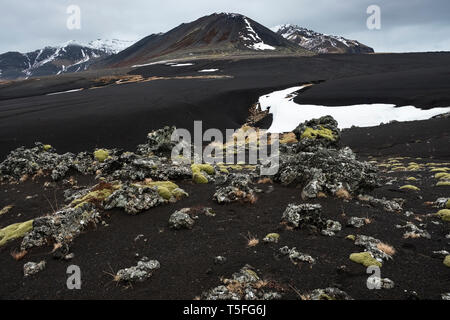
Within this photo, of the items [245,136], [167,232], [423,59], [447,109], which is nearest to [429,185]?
[167,232]

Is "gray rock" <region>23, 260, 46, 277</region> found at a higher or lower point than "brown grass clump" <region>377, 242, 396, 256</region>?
lower

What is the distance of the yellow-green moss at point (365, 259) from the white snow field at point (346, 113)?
39.5m

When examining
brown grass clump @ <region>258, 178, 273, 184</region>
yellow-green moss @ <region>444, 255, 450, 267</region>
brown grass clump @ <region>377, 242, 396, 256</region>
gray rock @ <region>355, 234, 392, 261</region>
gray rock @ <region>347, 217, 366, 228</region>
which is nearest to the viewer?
yellow-green moss @ <region>444, 255, 450, 267</region>

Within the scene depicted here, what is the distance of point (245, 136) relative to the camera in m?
44.4

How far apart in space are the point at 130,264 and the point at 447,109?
5166cm

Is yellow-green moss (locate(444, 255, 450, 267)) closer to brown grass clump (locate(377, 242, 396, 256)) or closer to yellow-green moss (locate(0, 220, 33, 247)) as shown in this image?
brown grass clump (locate(377, 242, 396, 256))

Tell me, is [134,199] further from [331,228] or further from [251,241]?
[331,228]

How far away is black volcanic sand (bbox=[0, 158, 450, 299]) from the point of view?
7.94 meters

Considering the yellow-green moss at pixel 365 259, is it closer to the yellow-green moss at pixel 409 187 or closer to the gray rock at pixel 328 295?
the gray rock at pixel 328 295

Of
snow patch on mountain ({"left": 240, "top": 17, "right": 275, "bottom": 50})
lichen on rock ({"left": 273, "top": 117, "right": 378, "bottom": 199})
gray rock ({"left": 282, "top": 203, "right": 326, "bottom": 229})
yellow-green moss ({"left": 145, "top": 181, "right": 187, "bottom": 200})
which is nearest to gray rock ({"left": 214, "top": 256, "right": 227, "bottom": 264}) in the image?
gray rock ({"left": 282, "top": 203, "right": 326, "bottom": 229})

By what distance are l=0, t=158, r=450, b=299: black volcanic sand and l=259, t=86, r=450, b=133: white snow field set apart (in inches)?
1391

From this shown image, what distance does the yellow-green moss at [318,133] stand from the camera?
22.7m

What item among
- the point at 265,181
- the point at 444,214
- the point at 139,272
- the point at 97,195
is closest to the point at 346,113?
the point at 265,181

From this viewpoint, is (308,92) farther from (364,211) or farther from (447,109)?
(364,211)
